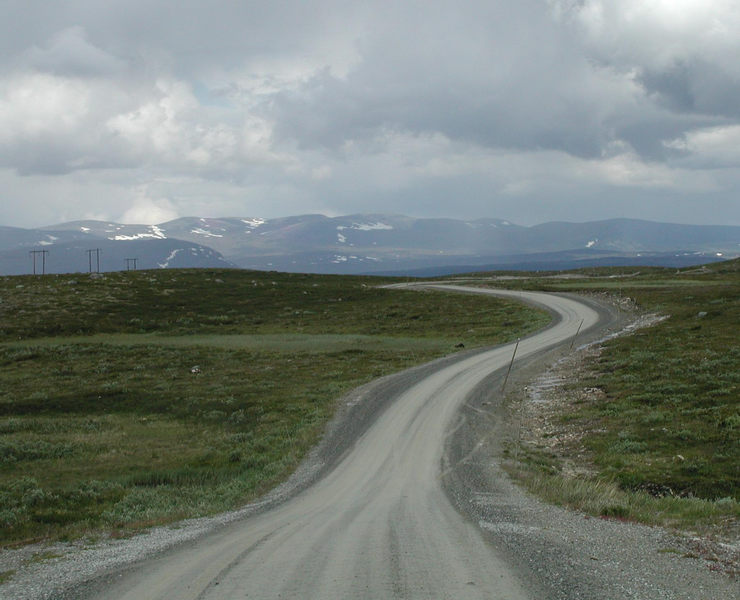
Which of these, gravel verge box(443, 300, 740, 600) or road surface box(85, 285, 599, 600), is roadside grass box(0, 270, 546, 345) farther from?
gravel verge box(443, 300, 740, 600)

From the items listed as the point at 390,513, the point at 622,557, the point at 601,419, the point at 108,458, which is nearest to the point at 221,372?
the point at 108,458

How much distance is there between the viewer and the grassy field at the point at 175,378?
68.5 ft

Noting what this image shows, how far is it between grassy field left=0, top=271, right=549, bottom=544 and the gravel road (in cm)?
316

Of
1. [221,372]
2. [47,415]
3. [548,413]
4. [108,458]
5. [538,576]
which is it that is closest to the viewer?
[538,576]

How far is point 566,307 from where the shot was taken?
71750 millimetres

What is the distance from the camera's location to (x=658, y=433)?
2464 cm

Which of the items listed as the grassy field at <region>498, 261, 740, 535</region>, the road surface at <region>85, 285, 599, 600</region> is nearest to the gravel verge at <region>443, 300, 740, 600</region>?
the road surface at <region>85, 285, 599, 600</region>

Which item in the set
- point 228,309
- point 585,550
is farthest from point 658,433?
point 228,309

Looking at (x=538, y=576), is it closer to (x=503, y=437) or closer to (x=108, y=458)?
(x=503, y=437)

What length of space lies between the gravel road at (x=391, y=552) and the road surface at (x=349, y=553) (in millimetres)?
38

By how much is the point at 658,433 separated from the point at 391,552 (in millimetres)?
16543

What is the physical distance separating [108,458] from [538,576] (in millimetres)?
20586

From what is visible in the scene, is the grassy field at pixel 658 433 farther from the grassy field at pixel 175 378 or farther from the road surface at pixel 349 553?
the grassy field at pixel 175 378

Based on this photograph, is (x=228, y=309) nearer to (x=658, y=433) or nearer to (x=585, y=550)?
(x=658, y=433)
